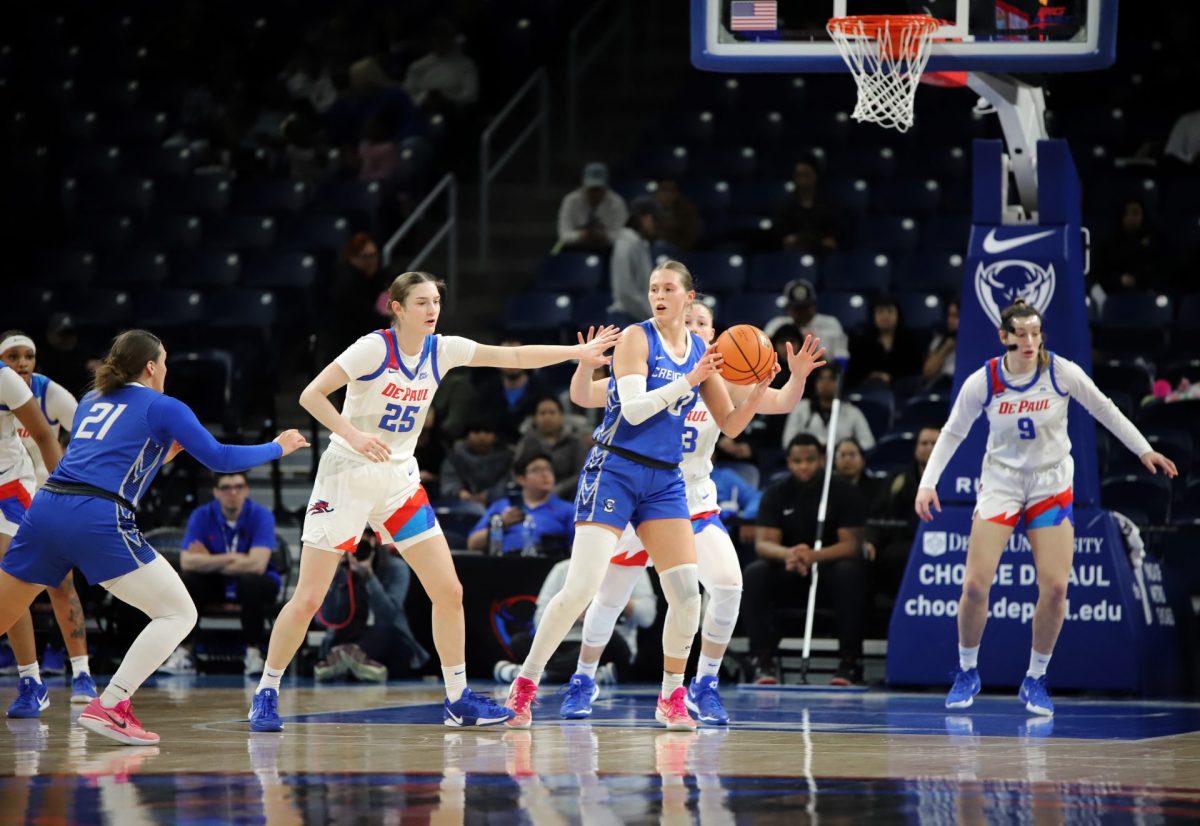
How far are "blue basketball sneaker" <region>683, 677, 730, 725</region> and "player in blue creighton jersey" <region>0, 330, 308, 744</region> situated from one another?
265 cm

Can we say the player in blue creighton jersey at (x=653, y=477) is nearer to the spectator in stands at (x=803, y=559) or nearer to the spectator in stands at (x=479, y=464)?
the spectator in stands at (x=803, y=559)

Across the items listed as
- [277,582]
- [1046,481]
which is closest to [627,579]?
[1046,481]

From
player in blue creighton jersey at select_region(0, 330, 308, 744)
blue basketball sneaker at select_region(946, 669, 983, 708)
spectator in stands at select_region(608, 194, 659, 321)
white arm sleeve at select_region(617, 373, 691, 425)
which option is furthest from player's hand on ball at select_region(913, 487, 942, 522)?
spectator in stands at select_region(608, 194, 659, 321)

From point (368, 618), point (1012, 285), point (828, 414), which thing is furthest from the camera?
point (828, 414)

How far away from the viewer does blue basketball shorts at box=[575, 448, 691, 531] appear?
8844 millimetres

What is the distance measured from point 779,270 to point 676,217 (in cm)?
112

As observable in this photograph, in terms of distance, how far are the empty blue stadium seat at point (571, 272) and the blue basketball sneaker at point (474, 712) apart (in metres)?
8.92

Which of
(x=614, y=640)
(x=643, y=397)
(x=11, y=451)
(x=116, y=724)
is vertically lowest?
(x=614, y=640)

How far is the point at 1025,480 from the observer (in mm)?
10742

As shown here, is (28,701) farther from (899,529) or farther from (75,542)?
(899,529)

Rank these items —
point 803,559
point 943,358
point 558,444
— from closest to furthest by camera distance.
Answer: point 803,559 → point 558,444 → point 943,358

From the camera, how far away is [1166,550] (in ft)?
44.2

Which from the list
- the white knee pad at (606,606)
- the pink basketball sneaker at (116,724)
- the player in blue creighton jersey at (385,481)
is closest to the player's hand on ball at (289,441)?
the player in blue creighton jersey at (385,481)

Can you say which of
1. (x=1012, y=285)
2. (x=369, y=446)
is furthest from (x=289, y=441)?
(x=1012, y=285)
